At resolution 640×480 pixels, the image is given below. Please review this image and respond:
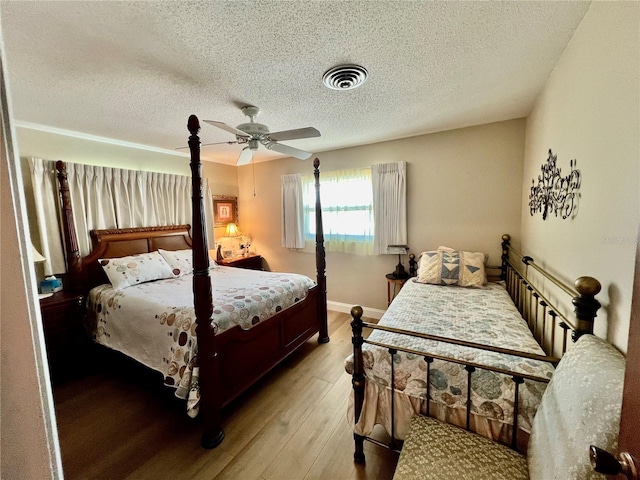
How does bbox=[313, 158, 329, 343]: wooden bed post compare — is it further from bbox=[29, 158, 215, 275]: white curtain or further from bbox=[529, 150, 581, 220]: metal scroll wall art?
bbox=[29, 158, 215, 275]: white curtain

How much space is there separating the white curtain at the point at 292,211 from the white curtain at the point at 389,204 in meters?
1.19

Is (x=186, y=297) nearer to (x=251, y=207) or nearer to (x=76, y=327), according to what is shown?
(x=76, y=327)

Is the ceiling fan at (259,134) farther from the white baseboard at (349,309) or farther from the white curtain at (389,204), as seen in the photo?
the white baseboard at (349,309)

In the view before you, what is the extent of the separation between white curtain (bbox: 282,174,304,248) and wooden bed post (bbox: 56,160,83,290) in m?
2.48

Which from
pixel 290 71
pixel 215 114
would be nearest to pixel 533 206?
pixel 290 71

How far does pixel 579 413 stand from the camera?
768 millimetres

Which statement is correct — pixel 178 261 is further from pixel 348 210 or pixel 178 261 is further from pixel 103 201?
pixel 348 210

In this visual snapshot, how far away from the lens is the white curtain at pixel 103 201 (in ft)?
8.62

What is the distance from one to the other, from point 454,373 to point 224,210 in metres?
4.11

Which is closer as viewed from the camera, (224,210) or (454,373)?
(454,373)

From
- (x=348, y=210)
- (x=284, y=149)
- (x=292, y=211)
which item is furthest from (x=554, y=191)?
(x=292, y=211)

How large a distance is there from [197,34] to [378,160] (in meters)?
2.54

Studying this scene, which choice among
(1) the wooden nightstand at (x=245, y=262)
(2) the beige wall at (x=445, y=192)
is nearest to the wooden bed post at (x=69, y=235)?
(1) the wooden nightstand at (x=245, y=262)

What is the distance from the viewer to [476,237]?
9.73 feet
